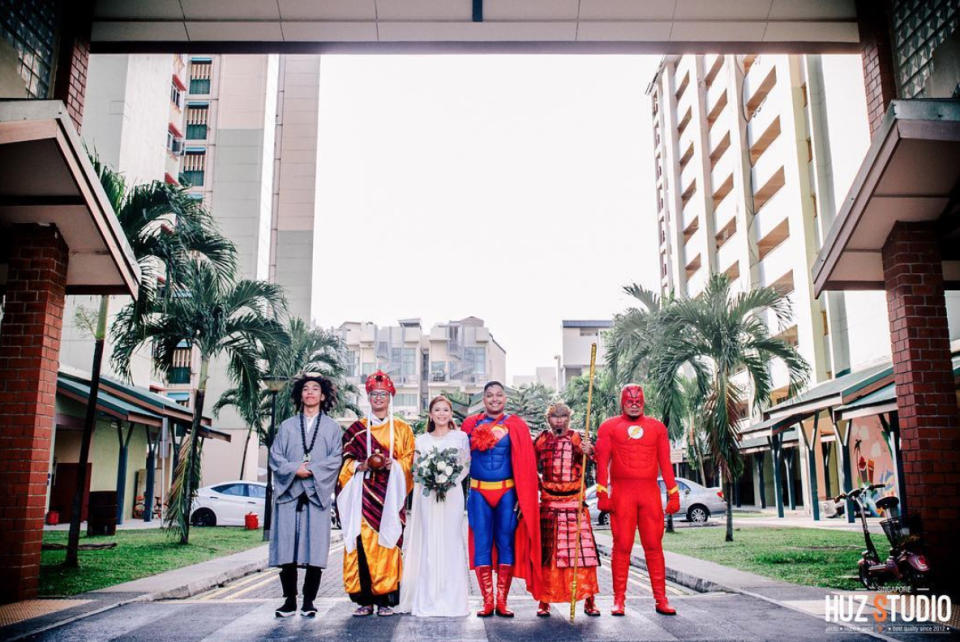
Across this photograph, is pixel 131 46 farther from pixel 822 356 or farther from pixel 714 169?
pixel 714 169

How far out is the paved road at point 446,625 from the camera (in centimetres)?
627

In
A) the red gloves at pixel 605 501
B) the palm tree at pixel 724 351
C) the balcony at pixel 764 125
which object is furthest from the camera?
the balcony at pixel 764 125

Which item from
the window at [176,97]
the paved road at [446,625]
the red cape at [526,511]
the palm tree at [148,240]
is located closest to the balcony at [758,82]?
the palm tree at [148,240]

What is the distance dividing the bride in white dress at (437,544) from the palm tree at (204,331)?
9526mm

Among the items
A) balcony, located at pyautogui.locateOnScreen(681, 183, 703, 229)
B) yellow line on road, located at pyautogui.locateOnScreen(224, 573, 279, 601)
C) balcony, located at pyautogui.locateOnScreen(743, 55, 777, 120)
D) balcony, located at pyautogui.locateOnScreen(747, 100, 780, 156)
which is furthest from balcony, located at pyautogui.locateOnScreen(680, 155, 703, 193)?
yellow line on road, located at pyautogui.locateOnScreen(224, 573, 279, 601)

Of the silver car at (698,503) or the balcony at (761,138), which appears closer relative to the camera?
the silver car at (698,503)

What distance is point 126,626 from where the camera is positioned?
6891 millimetres

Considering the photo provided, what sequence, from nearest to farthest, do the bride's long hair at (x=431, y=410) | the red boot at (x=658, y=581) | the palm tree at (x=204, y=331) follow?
the red boot at (x=658, y=581) → the bride's long hair at (x=431, y=410) → the palm tree at (x=204, y=331)

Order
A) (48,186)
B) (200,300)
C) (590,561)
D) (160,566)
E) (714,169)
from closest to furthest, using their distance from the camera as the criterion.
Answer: (590,561), (48,186), (160,566), (200,300), (714,169)

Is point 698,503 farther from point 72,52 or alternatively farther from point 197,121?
point 197,121

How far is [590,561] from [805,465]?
28.3m

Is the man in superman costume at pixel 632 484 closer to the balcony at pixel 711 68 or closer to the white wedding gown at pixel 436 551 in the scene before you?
the white wedding gown at pixel 436 551

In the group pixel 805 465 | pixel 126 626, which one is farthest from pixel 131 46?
pixel 805 465

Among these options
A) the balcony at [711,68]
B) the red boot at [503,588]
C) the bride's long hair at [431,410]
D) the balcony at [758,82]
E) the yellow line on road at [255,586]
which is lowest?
the yellow line on road at [255,586]
